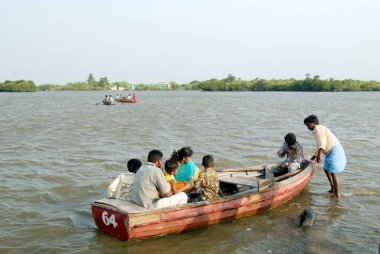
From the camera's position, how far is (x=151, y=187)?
243 inches

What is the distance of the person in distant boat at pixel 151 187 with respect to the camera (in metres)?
6.12

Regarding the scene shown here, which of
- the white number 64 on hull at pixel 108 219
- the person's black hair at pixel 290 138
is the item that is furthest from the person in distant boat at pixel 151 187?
the person's black hair at pixel 290 138

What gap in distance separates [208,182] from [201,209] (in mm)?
481

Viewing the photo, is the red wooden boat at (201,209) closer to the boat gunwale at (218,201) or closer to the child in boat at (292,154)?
the boat gunwale at (218,201)

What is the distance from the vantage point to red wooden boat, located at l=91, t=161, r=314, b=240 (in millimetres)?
6070

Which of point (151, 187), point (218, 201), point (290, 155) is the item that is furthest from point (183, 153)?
point (290, 155)

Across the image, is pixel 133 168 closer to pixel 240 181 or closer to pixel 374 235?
pixel 240 181

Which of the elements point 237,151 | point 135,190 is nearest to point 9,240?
point 135,190

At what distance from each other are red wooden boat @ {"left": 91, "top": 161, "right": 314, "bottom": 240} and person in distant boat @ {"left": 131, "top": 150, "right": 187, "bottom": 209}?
0.12 metres

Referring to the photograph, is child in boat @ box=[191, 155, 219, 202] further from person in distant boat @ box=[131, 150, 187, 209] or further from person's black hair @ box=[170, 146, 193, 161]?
person in distant boat @ box=[131, 150, 187, 209]

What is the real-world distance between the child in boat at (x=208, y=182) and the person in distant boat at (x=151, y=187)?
0.74 metres

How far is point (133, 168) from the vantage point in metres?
6.91

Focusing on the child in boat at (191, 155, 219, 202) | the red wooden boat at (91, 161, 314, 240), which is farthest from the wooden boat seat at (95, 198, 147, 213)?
the child in boat at (191, 155, 219, 202)

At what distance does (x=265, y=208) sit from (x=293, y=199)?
4.00 ft
